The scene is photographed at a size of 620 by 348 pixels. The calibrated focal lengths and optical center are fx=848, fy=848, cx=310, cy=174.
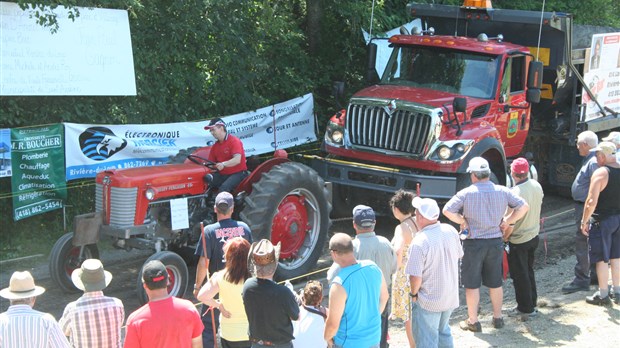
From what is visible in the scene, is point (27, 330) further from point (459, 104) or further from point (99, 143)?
point (459, 104)

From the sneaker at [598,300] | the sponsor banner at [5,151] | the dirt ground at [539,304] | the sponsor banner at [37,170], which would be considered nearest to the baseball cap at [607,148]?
the sneaker at [598,300]

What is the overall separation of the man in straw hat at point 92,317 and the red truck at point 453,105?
620 cm

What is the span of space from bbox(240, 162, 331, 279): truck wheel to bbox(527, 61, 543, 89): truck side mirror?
388cm

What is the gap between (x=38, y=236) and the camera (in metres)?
11.9

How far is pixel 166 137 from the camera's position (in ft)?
41.8

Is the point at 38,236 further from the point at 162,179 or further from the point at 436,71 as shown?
the point at 436,71

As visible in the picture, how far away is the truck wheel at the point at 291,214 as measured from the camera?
9.34 m

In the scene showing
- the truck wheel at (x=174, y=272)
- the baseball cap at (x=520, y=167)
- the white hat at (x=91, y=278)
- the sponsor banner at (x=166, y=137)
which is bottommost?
the truck wheel at (x=174, y=272)

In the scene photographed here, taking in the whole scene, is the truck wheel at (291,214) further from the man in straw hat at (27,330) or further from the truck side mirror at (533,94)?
the man in straw hat at (27,330)

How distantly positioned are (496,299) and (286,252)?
2761mm

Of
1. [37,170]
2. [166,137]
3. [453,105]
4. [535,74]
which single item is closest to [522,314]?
[453,105]

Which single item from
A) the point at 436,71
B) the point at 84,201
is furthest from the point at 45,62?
the point at 436,71

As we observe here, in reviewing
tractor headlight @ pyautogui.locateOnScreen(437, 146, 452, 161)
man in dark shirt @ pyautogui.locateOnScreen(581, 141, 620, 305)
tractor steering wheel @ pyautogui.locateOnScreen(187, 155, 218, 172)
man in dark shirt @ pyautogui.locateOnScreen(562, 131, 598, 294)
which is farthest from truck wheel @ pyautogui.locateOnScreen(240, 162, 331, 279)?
man in dark shirt @ pyautogui.locateOnScreen(581, 141, 620, 305)

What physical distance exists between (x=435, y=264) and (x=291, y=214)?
3351 millimetres
